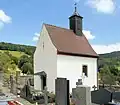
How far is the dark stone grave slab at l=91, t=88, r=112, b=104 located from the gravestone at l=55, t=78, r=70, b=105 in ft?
8.33

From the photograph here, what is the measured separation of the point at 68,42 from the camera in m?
21.1

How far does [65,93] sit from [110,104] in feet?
7.01

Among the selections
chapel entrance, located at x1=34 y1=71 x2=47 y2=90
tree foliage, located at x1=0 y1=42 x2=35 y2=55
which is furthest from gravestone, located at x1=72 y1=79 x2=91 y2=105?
tree foliage, located at x1=0 y1=42 x2=35 y2=55

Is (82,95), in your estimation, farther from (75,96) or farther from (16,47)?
(16,47)

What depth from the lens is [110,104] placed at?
31.6ft

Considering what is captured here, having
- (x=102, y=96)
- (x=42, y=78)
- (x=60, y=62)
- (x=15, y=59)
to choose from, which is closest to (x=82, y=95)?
(x=102, y=96)

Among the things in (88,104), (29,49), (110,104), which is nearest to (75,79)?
(110,104)

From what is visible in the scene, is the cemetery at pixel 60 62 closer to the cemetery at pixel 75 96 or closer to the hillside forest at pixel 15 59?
the cemetery at pixel 75 96

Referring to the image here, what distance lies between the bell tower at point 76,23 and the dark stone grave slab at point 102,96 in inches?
477

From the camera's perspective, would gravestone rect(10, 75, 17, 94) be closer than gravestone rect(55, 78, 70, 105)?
No

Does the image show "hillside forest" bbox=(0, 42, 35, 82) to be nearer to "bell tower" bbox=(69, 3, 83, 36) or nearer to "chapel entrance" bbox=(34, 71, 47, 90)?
"chapel entrance" bbox=(34, 71, 47, 90)

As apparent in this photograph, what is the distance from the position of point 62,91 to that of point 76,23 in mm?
14598

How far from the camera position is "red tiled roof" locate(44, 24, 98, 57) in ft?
65.6

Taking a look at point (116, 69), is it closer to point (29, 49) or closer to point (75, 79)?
point (75, 79)
